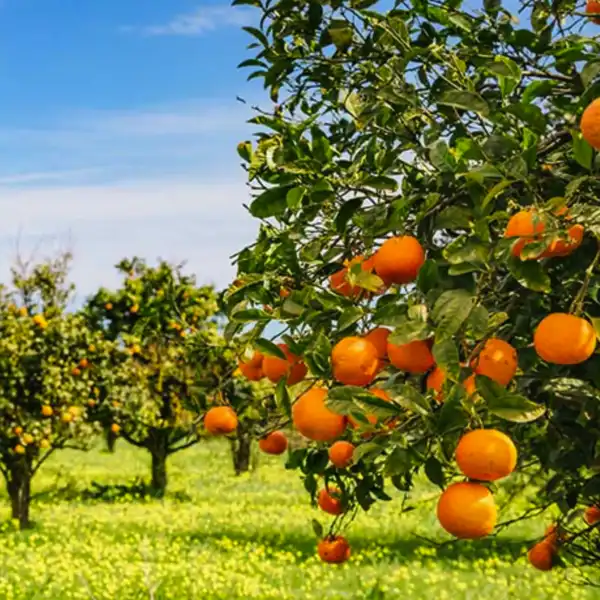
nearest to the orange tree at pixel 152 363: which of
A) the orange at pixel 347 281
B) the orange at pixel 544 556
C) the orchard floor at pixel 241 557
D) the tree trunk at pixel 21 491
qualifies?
the orchard floor at pixel 241 557

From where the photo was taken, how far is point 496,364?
71.7 inches

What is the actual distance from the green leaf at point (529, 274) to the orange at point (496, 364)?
16 centimetres

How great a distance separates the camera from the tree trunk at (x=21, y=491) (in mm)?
13500

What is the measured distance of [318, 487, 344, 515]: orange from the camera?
3025mm

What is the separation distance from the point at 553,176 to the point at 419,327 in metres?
0.64

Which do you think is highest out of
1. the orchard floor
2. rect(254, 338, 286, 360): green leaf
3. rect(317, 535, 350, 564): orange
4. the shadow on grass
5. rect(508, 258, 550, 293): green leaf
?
rect(508, 258, 550, 293): green leaf

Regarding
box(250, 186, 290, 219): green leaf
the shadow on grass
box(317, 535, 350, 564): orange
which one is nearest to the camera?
box(250, 186, 290, 219): green leaf

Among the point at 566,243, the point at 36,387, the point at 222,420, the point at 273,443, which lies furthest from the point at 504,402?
the point at 36,387

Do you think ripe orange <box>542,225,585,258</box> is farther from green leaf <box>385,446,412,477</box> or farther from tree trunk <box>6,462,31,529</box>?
tree trunk <box>6,462,31,529</box>

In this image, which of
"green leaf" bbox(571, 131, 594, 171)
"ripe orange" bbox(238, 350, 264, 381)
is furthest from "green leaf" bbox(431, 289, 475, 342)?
"ripe orange" bbox(238, 350, 264, 381)

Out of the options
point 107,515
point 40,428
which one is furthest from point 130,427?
point 40,428

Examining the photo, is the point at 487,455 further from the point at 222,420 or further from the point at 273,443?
the point at 273,443

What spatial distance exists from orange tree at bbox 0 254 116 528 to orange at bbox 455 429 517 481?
12.1 meters

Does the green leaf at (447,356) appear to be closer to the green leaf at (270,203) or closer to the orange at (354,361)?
the orange at (354,361)
